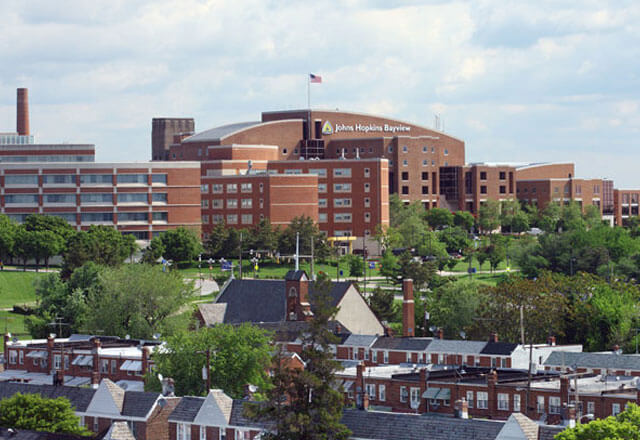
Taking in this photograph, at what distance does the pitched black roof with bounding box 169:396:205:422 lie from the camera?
74688mm

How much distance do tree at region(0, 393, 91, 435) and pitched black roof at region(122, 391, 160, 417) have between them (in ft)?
8.85

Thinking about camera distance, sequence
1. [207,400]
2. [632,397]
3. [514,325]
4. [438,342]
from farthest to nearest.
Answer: [514,325]
[438,342]
[632,397]
[207,400]

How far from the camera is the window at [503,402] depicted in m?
88.2

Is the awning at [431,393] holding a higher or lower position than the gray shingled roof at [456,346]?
lower

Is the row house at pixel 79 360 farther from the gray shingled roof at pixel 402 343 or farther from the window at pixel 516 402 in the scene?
the window at pixel 516 402

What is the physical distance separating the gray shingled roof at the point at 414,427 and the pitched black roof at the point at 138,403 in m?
11.6

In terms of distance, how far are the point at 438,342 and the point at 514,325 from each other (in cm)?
1474

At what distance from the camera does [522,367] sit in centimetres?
10775

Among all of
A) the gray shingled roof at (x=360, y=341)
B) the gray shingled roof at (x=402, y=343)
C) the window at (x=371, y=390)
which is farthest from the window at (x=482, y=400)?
the gray shingled roof at (x=360, y=341)

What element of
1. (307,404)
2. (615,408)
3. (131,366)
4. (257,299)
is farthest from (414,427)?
(257,299)

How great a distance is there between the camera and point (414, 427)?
6825 cm

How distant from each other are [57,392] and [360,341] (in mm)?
41932

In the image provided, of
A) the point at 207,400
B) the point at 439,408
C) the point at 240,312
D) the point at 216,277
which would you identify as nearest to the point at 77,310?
the point at 240,312

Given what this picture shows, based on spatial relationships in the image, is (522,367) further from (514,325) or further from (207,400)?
(207,400)
